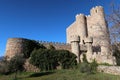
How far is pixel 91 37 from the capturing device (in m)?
31.9

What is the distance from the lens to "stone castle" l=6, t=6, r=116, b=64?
1101 inches

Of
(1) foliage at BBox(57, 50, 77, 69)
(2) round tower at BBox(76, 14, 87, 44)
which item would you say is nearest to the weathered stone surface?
(1) foliage at BBox(57, 50, 77, 69)

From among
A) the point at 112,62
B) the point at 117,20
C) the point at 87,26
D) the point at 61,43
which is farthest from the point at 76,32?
the point at 117,20

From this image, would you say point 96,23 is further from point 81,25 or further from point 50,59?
point 50,59

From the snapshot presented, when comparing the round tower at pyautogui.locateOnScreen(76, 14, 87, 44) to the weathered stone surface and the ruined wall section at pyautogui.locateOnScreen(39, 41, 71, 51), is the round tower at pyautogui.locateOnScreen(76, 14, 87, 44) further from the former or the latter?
the weathered stone surface

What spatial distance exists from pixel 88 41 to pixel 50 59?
8.62 meters

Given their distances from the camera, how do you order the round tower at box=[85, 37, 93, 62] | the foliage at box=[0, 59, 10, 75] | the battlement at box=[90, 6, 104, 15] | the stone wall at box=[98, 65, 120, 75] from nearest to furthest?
the foliage at box=[0, 59, 10, 75] < the stone wall at box=[98, 65, 120, 75] < the round tower at box=[85, 37, 93, 62] < the battlement at box=[90, 6, 104, 15]

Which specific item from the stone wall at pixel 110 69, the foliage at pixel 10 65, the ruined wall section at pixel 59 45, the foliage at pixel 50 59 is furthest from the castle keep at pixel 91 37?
the foliage at pixel 10 65

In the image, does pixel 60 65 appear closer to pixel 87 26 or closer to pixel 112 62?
pixel 112 62

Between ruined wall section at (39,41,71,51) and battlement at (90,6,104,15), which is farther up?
battlement at (90,6,104,15)

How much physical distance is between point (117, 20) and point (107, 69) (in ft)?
30.3

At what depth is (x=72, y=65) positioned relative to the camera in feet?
86.0

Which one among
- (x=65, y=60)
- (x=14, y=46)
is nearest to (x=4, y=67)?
(x=14, y=46)

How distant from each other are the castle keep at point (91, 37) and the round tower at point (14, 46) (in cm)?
788
